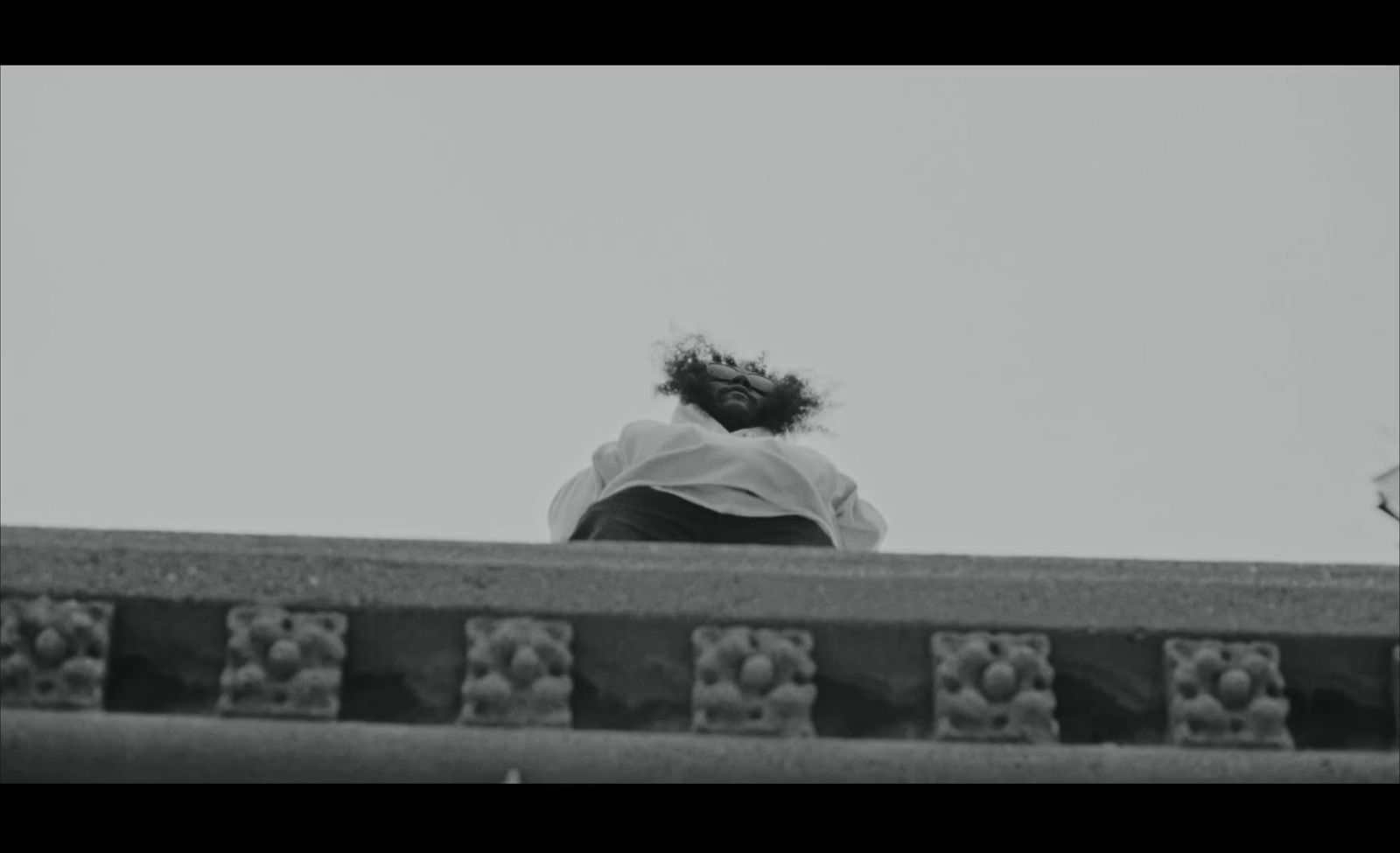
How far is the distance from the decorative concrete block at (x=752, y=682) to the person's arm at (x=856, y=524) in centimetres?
225

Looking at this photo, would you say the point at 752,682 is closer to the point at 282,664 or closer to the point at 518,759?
the point at 518,759

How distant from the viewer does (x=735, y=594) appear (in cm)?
588

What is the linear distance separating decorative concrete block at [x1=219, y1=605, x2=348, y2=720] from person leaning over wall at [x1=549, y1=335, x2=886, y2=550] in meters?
1.32

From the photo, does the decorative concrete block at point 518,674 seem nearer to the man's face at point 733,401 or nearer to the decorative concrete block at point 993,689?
the decorative concrete block at point 993,689

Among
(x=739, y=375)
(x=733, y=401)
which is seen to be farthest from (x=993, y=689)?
(x=739, y=375)

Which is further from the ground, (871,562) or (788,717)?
(871,562)

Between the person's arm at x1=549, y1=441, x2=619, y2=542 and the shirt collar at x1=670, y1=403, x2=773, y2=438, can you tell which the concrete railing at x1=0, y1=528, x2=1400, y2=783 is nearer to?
the person's arm at x1=549, y1=441, x2=619, y2=542

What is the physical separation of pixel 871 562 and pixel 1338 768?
1030 mm

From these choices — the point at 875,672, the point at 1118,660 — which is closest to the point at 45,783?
the point at 875,672

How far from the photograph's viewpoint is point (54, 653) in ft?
18.9

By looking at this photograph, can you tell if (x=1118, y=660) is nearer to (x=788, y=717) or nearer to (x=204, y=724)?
(x=788, y=717)

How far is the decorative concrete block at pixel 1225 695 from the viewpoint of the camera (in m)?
5.73

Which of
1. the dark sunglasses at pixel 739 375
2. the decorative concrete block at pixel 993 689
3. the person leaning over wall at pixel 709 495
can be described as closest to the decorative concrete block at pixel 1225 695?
the decorative concrete block at pixel 993 689

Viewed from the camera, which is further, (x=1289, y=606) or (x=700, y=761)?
(x=1289, y=606)
